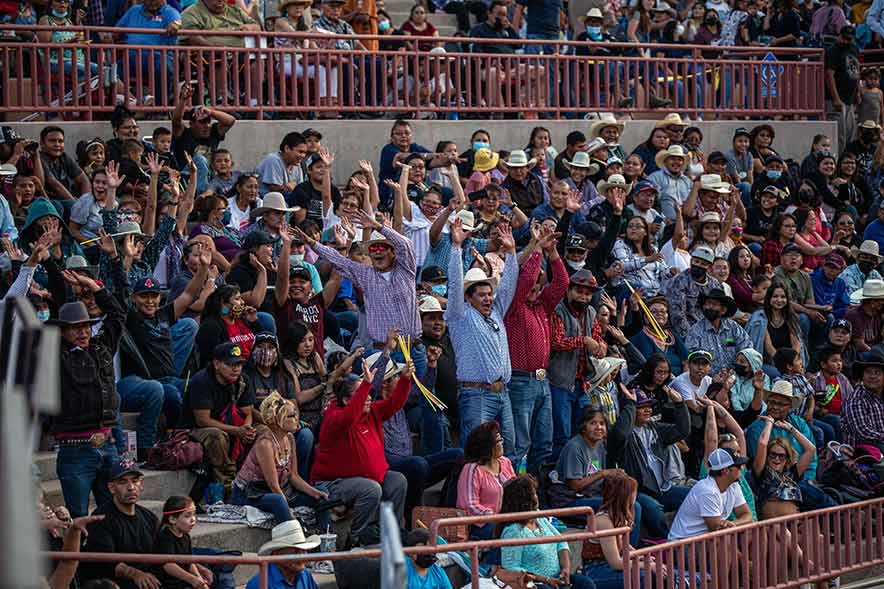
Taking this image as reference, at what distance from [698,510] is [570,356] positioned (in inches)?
76.9

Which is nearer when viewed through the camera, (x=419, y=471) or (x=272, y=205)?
(x=419, y=471)

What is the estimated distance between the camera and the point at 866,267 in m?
18.4

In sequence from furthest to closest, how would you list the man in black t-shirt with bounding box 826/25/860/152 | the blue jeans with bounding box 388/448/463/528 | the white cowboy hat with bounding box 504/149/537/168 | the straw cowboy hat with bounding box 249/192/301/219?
the man in black t-shirt with bounding box 826/25/860/152 < the white cowboy hat with bounding box 504/149/537/168 < the straw cowboy hat with bounding box 249/192/301/219 < the blue jeans with bounding box 388/448/463/528

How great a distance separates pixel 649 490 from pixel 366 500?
3.06 m

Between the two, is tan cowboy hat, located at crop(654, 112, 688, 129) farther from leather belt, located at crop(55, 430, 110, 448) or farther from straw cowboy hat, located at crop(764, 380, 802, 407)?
leather belt, located at crop(55, 430, 110, 448)

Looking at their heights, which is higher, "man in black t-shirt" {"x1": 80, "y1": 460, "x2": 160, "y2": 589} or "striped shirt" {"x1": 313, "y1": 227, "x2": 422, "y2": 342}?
"striped shirt" {"x1": 313, "y1": 227, "x2": 422, "y2": 342}

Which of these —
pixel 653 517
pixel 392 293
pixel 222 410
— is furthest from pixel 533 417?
pixel 222 410

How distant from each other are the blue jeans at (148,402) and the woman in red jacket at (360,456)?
1.14m

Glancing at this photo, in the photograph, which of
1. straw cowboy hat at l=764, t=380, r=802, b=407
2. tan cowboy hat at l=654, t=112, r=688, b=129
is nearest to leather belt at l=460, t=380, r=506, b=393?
straw cowboy hat at l=764, t=380, r=802, b=407

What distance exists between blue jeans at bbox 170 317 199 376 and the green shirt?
642 centimetres

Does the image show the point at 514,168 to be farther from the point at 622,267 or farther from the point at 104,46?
the point at 104,46

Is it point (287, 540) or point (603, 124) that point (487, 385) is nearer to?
A: point (287, 540)

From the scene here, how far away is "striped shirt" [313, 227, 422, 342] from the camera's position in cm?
1316

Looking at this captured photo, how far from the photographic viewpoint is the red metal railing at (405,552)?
30.3ft
